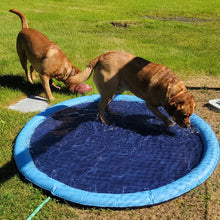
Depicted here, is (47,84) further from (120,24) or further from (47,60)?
(120,24)

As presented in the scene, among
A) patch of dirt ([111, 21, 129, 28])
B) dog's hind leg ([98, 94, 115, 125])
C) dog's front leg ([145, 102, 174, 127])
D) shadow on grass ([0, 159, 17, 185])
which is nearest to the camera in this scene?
shadow on grass ([0, 159, 17, 185])

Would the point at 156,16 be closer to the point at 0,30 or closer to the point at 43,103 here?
the point at 0,30

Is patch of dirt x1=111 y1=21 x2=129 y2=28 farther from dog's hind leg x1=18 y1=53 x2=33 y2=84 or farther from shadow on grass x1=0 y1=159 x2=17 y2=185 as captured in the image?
shadow on grass x1=0 y1=159 x2=17 y2=185

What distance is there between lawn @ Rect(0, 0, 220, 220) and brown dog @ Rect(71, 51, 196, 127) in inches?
41.0

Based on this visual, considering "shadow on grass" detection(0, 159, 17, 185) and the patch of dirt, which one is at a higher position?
the patch of dirt

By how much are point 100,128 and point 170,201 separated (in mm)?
1912

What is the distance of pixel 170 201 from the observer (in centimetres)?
319

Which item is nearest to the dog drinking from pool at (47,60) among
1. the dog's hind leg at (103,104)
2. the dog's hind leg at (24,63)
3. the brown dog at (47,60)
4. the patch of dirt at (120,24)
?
the brown dog at (47,60)

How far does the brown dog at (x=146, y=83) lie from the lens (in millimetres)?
3975

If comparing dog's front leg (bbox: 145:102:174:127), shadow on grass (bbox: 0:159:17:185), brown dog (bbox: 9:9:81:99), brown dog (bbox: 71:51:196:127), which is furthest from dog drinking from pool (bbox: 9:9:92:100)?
shadow on grass (bbox: 0:159:17:185)

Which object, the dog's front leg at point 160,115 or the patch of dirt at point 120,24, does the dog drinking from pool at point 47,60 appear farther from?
the patch of dirt at point 120,24

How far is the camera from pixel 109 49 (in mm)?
9055

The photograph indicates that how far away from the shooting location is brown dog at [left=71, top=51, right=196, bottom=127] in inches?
156

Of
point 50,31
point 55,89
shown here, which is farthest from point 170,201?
point 50,31
